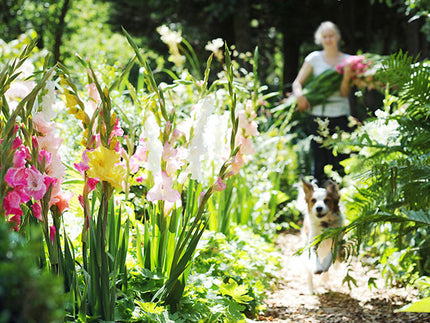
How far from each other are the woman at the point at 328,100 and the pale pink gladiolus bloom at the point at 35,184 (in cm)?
422

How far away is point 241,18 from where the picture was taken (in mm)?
10133

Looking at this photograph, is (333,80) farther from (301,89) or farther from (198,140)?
(198,140)

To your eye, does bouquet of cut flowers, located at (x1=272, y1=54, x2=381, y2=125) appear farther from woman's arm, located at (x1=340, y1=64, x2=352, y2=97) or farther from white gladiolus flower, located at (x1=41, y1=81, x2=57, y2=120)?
white gladiolus flower, located at (x1=41, y1=81, x2=57, y2=120)

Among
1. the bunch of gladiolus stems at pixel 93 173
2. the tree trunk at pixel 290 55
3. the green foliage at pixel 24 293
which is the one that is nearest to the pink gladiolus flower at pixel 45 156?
the bunch of gladiolus stems at pixel 93 173

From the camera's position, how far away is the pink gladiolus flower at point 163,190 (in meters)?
1.86

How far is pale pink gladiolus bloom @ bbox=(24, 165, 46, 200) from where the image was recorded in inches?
58.3

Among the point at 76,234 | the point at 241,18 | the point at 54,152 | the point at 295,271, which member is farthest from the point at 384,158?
the point at 241,18

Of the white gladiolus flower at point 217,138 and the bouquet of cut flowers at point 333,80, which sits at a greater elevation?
Result: the bouquet of cut flowers at point 333,80

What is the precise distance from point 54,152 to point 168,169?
1.40 ft

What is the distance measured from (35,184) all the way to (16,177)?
129 millimetres

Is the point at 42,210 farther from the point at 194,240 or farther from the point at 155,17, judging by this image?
the point at 155,17

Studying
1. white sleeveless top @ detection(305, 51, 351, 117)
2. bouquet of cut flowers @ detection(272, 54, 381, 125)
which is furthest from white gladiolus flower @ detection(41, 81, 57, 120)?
white sleeveless top @ detection(305, 51, 351, 117)

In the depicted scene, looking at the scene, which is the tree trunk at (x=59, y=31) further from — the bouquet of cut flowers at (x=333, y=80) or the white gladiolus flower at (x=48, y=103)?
the white gladiolus flower at (x=48, y=103)

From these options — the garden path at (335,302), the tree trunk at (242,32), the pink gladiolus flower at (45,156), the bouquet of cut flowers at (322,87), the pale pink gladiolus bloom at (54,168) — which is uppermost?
the tree trunk at (242,32)
